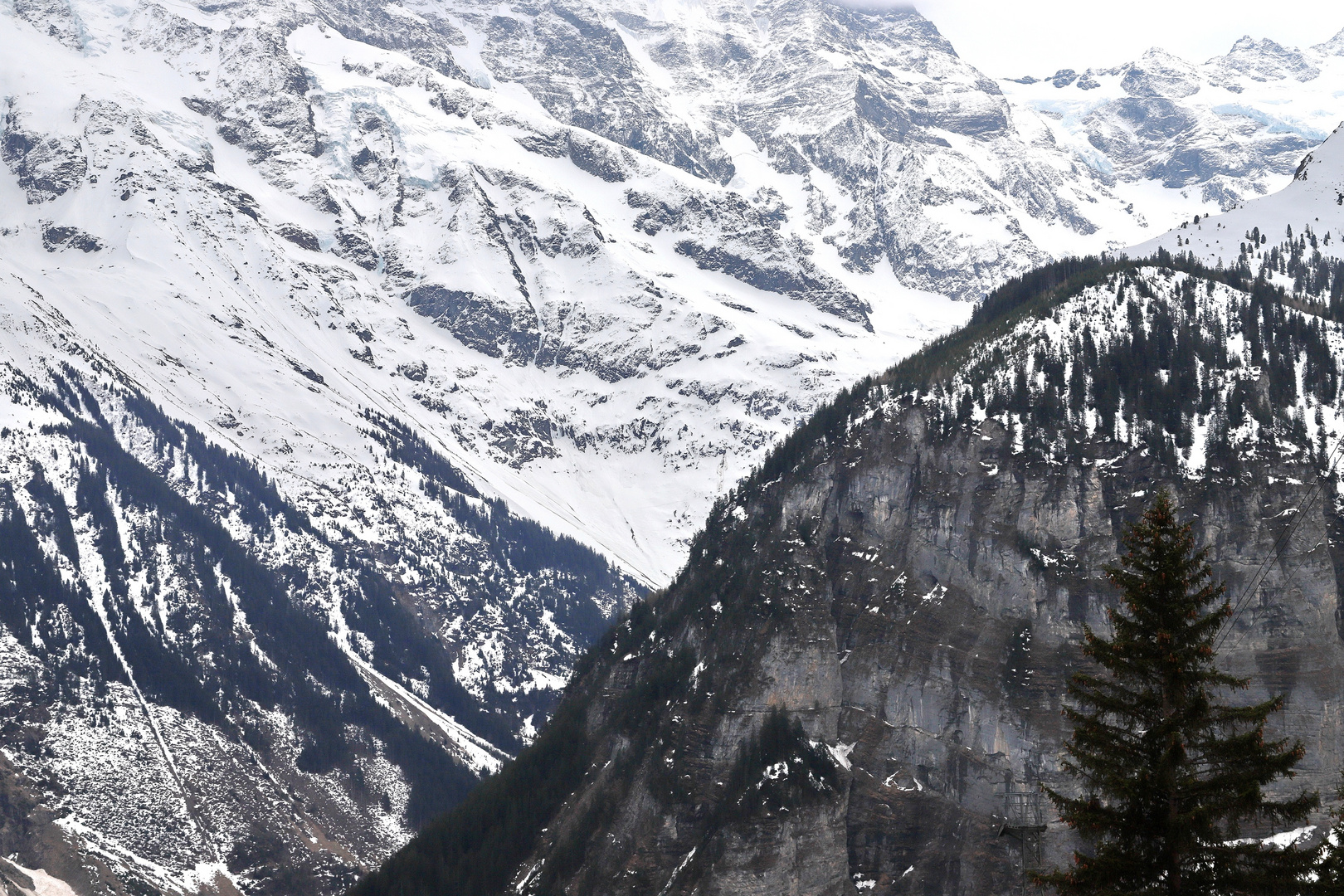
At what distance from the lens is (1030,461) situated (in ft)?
453

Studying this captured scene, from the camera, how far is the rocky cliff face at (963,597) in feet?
404

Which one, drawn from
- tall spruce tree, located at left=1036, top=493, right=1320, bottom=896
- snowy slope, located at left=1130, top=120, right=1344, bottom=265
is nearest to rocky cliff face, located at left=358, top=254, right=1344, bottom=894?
snowy slope, located at left=1130, top=120, right=1344, bottom=265

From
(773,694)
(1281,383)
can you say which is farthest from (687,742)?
(1281,383)

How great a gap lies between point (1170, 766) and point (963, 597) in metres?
108

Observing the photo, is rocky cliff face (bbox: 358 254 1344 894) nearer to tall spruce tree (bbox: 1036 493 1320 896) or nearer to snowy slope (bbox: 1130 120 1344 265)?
snowy slope (bbox: 1130 120 1344 265)

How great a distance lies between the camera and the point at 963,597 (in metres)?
136

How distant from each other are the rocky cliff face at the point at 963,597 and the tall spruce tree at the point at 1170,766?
88.7 m

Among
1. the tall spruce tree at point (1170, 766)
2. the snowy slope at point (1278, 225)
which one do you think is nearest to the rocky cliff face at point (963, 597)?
the snowy slope at point (1278, 225)

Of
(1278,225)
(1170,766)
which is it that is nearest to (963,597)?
(1278,225)

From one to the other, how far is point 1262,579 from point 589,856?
235ft

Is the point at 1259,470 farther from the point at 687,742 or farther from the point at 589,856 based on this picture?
the point at 589,856

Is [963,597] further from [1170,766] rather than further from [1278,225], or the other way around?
[1170,766]

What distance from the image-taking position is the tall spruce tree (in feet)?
96.0

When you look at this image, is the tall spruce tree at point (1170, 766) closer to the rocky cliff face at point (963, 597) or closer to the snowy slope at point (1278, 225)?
the rocky cliff face at point (963, 597)
